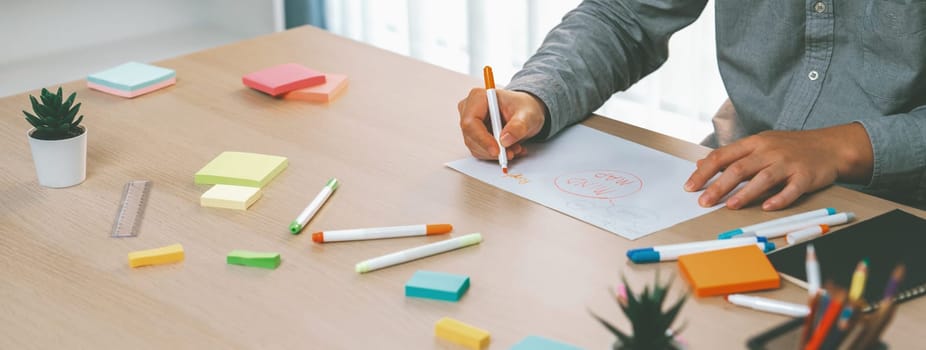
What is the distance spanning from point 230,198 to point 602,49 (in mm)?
598

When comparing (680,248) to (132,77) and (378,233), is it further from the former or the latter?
(132,77)

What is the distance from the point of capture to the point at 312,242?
885 mm

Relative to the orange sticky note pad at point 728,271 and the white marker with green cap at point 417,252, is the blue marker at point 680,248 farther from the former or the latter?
the white marker with green cap at point 417,252

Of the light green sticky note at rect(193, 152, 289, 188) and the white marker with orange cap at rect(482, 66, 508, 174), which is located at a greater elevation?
the white marker with orange cap at rect(482, 66, 508, 174)

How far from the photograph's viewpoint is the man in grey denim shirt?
99 centimetres

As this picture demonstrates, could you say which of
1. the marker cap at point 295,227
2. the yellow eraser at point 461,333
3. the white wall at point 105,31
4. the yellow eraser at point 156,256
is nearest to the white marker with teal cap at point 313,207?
the marker cap at point 295,227

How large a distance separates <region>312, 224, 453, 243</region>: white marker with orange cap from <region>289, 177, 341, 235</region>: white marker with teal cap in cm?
2

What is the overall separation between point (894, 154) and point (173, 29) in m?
2.59

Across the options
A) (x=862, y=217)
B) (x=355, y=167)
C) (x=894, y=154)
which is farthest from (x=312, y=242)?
(x=894, y=154)

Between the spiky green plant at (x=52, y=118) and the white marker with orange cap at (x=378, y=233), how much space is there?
34 cm

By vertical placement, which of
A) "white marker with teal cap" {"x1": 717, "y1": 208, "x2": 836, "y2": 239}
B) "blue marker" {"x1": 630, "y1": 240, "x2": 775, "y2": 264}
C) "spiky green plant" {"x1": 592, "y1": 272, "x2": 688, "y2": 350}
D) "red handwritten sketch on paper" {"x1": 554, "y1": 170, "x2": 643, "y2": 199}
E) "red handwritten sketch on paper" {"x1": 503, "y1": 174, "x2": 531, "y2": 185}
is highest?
"spiky green plant" {"x1": 592, "y1": 272, "x2": 688, "y2": 350}

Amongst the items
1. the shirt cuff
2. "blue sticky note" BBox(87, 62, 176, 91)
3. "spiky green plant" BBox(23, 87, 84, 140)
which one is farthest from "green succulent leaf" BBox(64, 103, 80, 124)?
the shirt cuff

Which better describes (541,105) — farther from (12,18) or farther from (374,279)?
(12,18)

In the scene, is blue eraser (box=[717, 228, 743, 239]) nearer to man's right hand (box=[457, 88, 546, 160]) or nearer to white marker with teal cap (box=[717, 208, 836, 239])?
white marker with teal cap (box=[717, 208, 836, 239])
